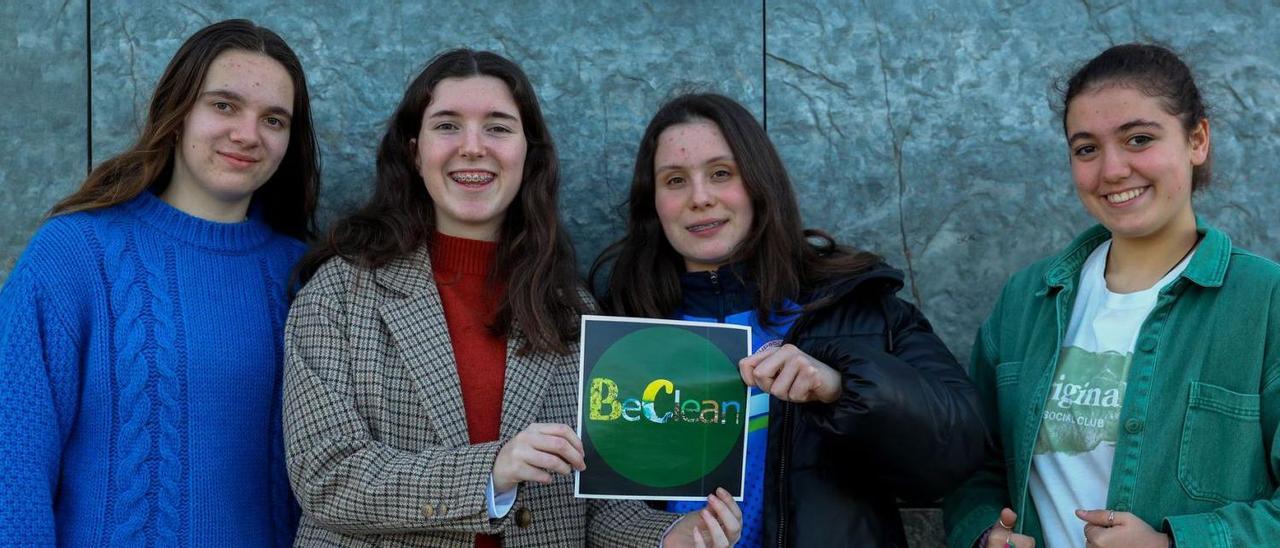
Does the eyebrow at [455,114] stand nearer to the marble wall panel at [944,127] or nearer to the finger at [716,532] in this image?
the marble wall panel at [944,127]

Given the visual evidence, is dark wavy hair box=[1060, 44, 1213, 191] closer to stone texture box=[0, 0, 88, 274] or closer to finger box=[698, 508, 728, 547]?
finger box=[698, 508, 728, 547]

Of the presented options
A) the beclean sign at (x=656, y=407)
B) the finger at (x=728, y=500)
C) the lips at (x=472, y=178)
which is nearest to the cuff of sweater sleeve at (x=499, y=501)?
the beclean sign at (x=656, y=407)

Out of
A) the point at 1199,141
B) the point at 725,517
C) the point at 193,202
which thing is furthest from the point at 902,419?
the point at 193,202

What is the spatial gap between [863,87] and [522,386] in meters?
1.71

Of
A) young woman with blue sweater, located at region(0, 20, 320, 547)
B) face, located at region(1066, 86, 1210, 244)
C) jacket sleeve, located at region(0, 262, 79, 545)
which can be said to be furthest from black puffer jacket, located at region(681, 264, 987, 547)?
jacket sleeve, located at region(0, 262, 79, 545)

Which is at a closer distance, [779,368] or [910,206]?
[779,368]

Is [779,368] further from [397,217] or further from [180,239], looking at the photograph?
[180,239]

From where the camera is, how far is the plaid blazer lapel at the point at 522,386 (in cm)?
282

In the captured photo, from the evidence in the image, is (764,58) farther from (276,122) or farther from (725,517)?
(725,517)

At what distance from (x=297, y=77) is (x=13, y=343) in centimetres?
107

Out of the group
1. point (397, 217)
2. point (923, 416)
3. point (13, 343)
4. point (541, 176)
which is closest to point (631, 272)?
point (541, 176)

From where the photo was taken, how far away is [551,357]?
2.96m

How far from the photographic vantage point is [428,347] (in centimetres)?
281

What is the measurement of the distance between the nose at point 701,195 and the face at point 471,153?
490mm
